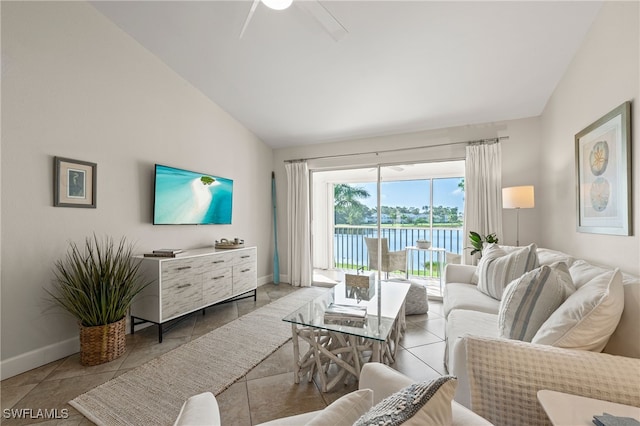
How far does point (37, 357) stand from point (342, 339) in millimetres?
2317

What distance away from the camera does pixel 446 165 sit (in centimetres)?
431

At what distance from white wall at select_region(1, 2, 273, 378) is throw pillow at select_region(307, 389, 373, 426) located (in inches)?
100

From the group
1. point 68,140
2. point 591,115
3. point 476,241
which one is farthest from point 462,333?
point 68,140

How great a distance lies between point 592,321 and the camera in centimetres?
102

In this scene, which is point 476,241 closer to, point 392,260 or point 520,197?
point 520,197

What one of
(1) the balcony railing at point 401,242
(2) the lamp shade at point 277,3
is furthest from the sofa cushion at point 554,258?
(2) the lamp shade at point 277,3

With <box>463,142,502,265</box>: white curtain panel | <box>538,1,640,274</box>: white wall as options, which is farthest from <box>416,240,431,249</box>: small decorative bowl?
<box>538,1,640,274</box>: white wall

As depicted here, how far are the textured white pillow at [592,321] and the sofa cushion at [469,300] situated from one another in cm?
94

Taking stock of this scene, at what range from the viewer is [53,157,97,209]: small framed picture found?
2.11 meters

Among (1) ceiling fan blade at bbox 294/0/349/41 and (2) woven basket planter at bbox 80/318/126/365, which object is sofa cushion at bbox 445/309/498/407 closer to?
(1) ceiling fan blade at bbox 294/0/349/41

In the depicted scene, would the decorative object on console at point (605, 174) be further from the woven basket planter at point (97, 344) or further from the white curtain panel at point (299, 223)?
the woven basket planter at point (97, 344)

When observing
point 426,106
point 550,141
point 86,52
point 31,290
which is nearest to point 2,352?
point 31,290

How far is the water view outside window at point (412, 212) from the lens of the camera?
176 inches

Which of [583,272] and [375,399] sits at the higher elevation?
[583,272]
